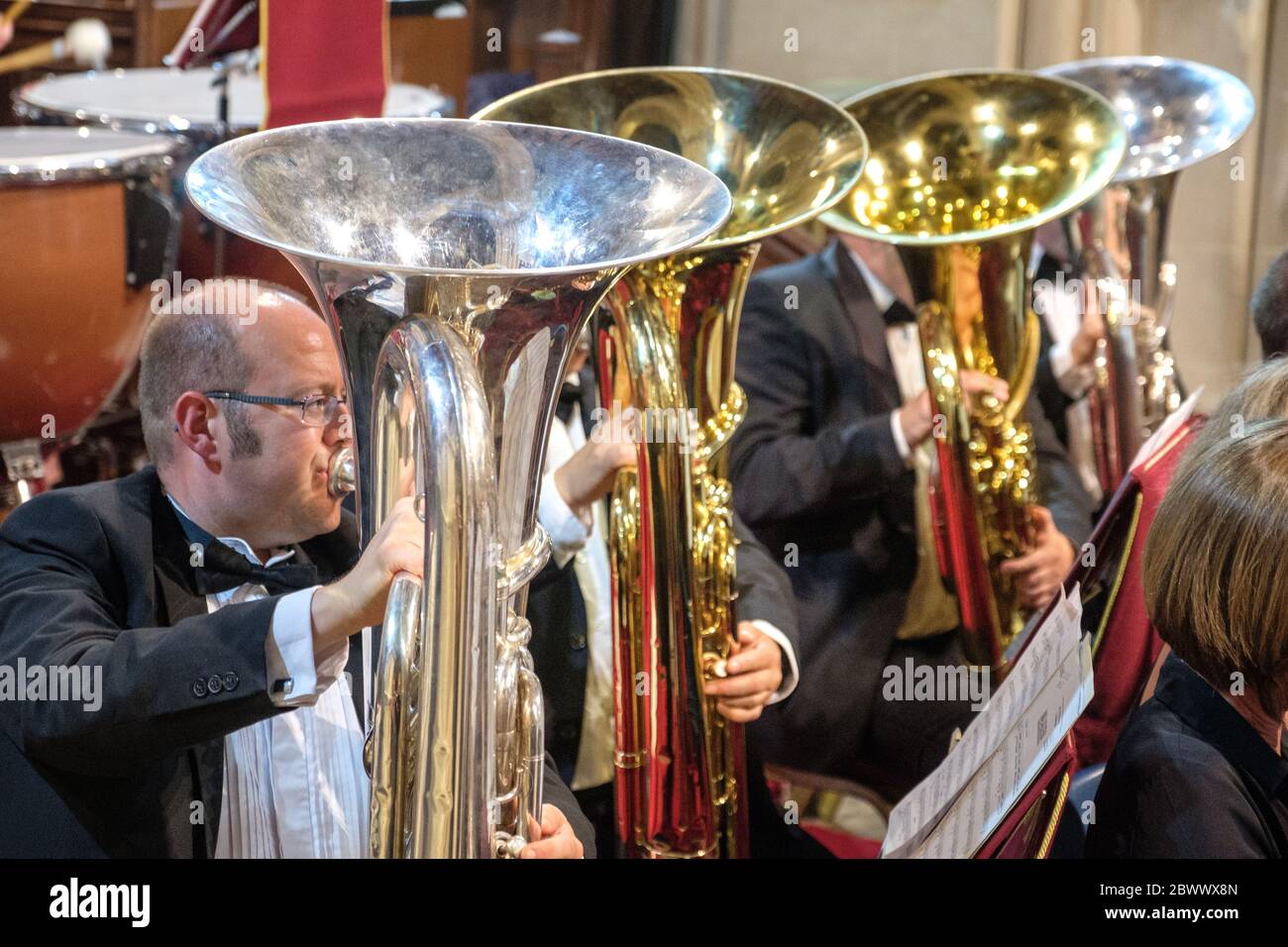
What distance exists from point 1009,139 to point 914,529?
630mm

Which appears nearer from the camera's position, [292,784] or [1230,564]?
[1230,564]

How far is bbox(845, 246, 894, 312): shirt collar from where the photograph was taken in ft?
8.18

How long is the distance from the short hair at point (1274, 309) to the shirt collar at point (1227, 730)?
2.96 ft

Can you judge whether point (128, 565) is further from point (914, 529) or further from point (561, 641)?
point (914, 529)

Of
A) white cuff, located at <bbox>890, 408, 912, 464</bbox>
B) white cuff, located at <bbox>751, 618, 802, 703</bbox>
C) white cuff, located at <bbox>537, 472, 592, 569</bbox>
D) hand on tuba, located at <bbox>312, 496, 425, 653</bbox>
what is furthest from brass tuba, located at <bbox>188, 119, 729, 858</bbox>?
white cuff, located at <bbox>890, 408, 912, 464</bbox>

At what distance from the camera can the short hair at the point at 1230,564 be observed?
1276 mm

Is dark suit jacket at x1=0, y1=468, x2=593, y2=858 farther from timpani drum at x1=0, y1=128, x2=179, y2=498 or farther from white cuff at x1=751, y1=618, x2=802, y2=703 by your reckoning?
timpani drum at x1=0, y1=128, x2=179, y2=498

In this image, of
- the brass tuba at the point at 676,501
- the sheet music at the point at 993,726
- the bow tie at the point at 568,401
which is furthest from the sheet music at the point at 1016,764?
the bow tie at the point at 568,401

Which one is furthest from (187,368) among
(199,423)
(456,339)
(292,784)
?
(456,339)

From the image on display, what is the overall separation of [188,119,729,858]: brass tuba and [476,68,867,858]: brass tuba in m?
0.37

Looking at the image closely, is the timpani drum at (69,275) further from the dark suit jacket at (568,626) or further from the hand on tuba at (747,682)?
the hand on tuba at (747,682)

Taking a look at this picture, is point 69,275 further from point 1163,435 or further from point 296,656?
point 1163,435

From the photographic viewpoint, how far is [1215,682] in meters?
1.33

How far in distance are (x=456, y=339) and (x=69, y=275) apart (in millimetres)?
1521
